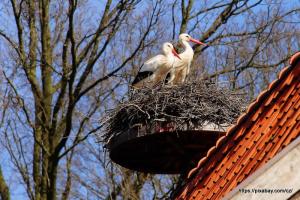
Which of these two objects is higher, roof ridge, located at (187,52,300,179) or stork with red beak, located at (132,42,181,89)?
stork with red beak, located at (132,42,181,89)

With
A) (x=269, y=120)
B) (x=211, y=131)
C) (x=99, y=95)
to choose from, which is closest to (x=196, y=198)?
(x=269, y=120)

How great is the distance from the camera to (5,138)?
15.3 m

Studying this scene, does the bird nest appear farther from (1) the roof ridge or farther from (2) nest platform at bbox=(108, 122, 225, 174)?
(1) the roof ridge

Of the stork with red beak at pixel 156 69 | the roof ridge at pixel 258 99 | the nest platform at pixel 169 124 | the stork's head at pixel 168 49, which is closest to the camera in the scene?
the roof ridge at pixel 258 99

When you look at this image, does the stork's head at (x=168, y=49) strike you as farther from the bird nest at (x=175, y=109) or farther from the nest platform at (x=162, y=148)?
the nest platform at (x=162, y=148)

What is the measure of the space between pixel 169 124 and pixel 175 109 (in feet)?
0.87

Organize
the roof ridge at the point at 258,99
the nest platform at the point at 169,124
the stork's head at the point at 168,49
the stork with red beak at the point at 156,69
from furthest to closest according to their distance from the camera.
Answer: the stork's head at the point at 168,49
the stork with red beak at the point at 156,69
the nest platform at the point at 169,124
the roof ridge at the point at 258,99

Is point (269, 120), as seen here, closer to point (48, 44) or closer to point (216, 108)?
point (216, 108)

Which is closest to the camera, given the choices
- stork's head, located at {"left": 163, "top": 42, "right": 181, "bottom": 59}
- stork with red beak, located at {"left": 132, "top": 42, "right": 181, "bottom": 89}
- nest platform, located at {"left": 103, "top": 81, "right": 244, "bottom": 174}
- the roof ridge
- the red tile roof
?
the red tile roof

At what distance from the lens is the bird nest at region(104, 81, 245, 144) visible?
960 cm

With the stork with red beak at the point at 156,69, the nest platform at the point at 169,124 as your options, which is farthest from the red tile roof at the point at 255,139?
the stork with red beak at the point at 156,69

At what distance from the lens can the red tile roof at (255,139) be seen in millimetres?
7160

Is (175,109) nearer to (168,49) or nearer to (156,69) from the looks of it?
(156,69)

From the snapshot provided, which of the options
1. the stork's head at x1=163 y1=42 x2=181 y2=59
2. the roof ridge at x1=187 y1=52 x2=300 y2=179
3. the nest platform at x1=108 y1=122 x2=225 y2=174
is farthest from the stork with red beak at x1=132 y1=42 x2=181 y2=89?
the roof ridge at x1=187 y1=52 x2=300 y2=179
